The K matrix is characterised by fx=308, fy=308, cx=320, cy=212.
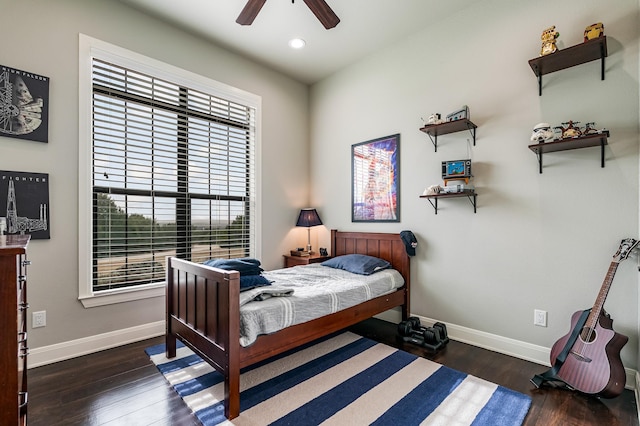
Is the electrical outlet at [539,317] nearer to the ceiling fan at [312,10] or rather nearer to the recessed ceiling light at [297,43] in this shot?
the ceiling fan at [312,10]

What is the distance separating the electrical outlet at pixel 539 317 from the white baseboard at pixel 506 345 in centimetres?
18

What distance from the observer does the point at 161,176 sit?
9.99 ft

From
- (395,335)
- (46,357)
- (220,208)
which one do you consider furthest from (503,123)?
(46,357)

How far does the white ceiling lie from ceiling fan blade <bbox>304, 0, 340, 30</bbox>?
1.78 feet

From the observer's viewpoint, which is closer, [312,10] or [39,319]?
[312,10]

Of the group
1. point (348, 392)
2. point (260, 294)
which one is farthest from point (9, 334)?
point (348, 392)

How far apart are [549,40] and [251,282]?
9.09ft

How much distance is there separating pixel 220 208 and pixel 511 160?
292 cm

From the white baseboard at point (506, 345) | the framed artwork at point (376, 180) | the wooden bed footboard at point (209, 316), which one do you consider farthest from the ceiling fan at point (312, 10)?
the white baseboard at point (506, 345)

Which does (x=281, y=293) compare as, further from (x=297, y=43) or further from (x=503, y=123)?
(x=297, y=43)

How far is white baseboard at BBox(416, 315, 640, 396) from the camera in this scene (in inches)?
92.6

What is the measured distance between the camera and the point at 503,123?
262cm

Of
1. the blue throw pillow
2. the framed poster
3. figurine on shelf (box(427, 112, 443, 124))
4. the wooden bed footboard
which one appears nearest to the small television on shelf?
figurine on shelf (box(427, 112, 443, 124))

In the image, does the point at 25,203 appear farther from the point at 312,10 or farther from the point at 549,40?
the point at 549,40
